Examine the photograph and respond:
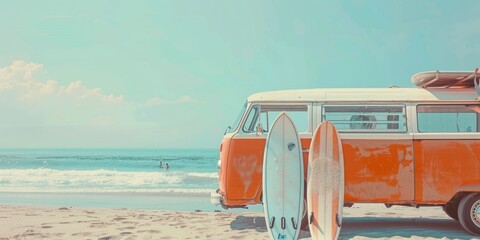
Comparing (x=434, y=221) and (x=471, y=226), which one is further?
(x=434, y=221)

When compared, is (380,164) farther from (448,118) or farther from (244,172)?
(244,172)

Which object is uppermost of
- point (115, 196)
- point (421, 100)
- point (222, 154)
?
point (421, 100)

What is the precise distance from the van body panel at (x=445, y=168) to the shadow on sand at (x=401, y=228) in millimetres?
676

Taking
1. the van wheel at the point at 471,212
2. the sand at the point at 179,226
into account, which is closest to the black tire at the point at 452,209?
the sand at the point at 179,226

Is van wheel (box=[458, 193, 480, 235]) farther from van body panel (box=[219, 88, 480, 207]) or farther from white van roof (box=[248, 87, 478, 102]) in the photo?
white van roof (box=[248, 87, 478, 102])

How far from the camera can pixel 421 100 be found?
853cm

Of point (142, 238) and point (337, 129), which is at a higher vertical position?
point (337, 129)

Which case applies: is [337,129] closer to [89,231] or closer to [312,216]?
[312,216]

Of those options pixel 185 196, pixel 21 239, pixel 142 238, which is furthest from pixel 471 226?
pixel 185 196

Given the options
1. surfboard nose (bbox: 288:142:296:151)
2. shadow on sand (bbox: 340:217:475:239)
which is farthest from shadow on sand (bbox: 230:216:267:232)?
surfboard nose (bbox: 288:142:296:151)

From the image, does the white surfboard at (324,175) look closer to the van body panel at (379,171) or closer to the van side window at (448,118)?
the van body panel at (379,171)

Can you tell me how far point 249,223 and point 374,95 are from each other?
3701mm

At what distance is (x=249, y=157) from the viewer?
8492mm

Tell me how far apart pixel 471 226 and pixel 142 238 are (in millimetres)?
5761
